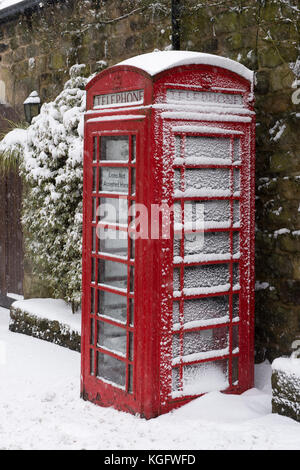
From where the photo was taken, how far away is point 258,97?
213 inches

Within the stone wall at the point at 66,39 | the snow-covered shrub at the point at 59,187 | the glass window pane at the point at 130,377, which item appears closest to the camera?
the glass window pane at the point at 130,377

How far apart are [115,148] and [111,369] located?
1640 mm

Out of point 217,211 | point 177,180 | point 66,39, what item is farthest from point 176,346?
point 66,39

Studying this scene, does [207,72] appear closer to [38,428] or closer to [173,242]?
[173,242]

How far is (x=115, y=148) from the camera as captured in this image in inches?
192

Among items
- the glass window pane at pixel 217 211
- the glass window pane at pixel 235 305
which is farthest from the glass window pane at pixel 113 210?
the glass window pane at pixel 235 305

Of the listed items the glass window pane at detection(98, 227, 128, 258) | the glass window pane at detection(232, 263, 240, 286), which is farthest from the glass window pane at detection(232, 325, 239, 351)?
the glass window pane at detection(98, 227, 128, 258)

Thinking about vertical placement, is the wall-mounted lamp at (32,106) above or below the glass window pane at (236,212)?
above

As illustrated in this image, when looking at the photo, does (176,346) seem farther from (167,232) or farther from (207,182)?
(207,182)

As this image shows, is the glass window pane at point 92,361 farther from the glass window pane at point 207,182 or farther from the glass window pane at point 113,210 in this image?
the glass window pane at point 207,182

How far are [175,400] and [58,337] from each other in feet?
8.73

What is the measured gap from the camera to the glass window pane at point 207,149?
470cm

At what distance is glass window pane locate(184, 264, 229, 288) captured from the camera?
15.6 feet

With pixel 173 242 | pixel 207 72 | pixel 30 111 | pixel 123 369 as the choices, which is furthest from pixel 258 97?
pixel 30 111
